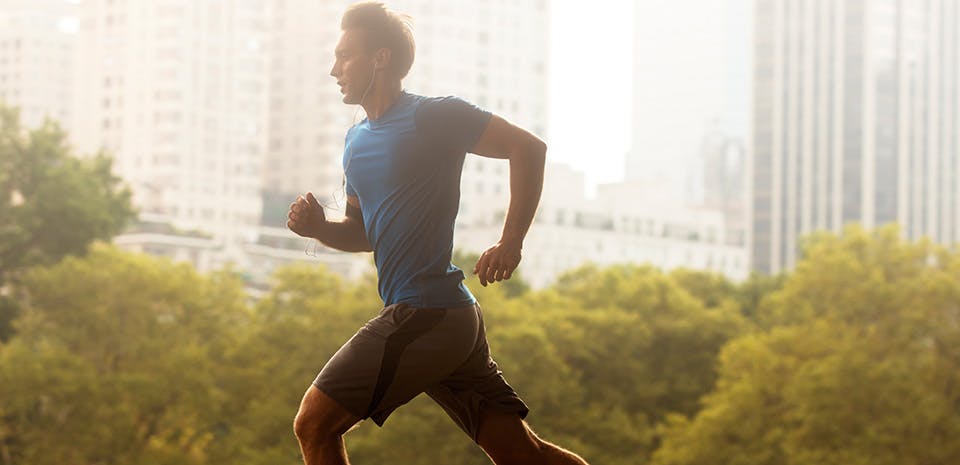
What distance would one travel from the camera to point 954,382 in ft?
140

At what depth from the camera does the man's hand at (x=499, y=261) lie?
370 centimetres

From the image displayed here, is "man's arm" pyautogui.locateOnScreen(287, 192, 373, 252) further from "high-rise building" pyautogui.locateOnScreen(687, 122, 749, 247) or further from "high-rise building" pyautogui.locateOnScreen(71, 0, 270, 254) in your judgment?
"high-rise building" pyautogui.locateOnScreen(687, 122, 749, 247)

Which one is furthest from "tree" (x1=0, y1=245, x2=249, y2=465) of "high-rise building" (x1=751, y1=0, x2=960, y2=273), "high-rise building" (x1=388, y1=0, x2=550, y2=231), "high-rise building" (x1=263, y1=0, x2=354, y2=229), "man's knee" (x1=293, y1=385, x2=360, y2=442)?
"high-rise building" (x1=751, y1=0, x2=960, y2=273)

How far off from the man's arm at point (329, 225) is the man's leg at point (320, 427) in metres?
0.50

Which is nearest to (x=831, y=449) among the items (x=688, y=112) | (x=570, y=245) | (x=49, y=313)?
(x=49, y=313)

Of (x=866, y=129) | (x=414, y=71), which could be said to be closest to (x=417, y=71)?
(x=414, y=71)

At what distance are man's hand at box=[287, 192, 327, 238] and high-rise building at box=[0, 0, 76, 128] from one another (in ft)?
338

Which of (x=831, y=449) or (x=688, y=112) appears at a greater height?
(x=688, y=112)

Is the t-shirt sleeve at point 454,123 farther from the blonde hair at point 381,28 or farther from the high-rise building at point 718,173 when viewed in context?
the high-rise building at point 718,173

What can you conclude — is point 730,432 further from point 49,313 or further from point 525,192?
point 525,192

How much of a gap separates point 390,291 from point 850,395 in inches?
1485

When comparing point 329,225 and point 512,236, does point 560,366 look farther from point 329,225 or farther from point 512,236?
point 512,236

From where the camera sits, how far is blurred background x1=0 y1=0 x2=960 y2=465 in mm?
40844

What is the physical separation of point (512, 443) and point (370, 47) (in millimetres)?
1101
